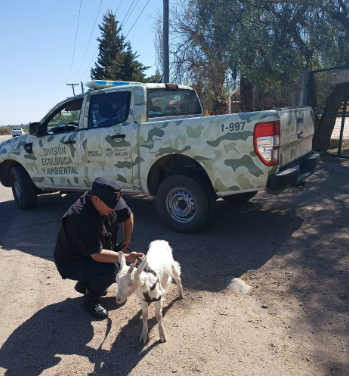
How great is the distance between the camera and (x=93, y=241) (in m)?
2.86

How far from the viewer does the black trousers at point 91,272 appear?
10.0 feet

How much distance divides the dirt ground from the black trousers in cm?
30

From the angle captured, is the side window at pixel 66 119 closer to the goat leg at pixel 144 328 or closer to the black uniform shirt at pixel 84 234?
the black uniform shirt at pixel 84 234

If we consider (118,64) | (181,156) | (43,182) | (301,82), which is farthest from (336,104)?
(118,64)

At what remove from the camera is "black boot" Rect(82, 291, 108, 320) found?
3031 mm

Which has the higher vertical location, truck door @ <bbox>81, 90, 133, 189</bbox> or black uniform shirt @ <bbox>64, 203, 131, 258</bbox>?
truck door @ <bbox>81, 90, 133, 189</bbox>

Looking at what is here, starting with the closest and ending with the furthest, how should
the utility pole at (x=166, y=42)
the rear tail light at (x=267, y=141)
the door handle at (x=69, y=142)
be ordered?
the rear tail light at (x=267, y=141), the door handle at (x=69, y=142), the utility pole at (x=166, y=42)

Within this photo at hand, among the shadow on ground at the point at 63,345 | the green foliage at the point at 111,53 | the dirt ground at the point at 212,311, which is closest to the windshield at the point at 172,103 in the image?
the dirt ground at the point at 212,311

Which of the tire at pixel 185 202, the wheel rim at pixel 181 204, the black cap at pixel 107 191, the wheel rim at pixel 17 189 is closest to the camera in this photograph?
the black cap at pixel 107 191

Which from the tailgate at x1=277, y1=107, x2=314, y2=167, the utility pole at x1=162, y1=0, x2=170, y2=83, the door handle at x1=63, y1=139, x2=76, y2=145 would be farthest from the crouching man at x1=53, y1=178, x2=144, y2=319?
the utility pole at x1=162, y1=0, x2=170, y2=83

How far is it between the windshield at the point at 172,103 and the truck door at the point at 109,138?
0.39m

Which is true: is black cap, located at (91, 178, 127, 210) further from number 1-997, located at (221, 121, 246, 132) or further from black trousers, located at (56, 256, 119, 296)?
number 1-997, located at (221, 121, 246, 132)

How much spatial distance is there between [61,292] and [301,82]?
7893 millimetres

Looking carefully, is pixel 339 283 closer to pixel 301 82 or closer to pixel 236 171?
pixel 236 171
